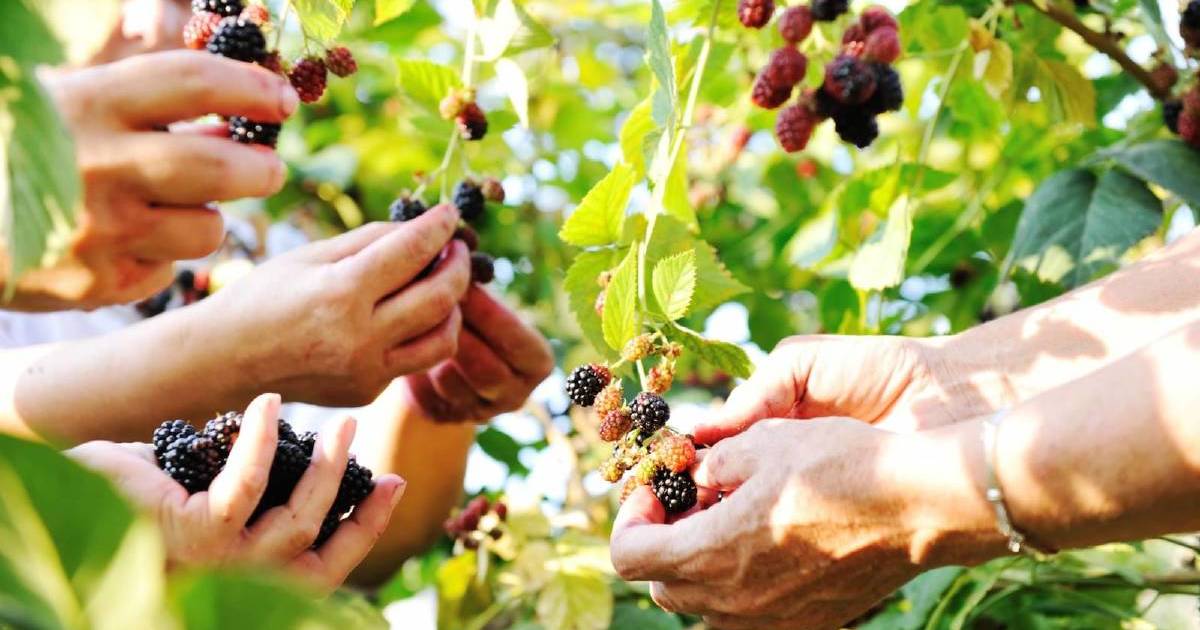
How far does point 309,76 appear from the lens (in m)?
1.40

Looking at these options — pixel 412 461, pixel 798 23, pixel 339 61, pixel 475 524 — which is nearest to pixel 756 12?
pixel 798 23

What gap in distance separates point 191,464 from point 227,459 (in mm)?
35

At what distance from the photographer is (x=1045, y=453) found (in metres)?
0.97

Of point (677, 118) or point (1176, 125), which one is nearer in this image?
point (677, 118)

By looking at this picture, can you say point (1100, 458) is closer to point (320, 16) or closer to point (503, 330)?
point (320, 16)

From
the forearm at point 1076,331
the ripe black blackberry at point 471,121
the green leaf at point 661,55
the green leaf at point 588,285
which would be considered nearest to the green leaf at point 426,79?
the ripe black blackberry at point 471,121

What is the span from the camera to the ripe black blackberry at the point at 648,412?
3.77ft

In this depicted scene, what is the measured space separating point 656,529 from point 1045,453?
37cm

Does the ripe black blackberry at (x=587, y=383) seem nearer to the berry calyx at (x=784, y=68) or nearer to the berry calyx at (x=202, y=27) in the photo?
the berry calyx at (x=784, y=68)

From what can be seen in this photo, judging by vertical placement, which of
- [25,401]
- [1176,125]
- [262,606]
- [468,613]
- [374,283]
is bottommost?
[468,613]

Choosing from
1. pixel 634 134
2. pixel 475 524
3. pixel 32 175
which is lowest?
pixel 475 524

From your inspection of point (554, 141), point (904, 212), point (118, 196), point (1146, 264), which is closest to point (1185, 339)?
point (1146, 264)

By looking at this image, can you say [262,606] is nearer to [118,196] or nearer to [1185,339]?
Result: [1185,339]

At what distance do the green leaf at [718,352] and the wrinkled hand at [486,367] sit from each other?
0.62 meters
